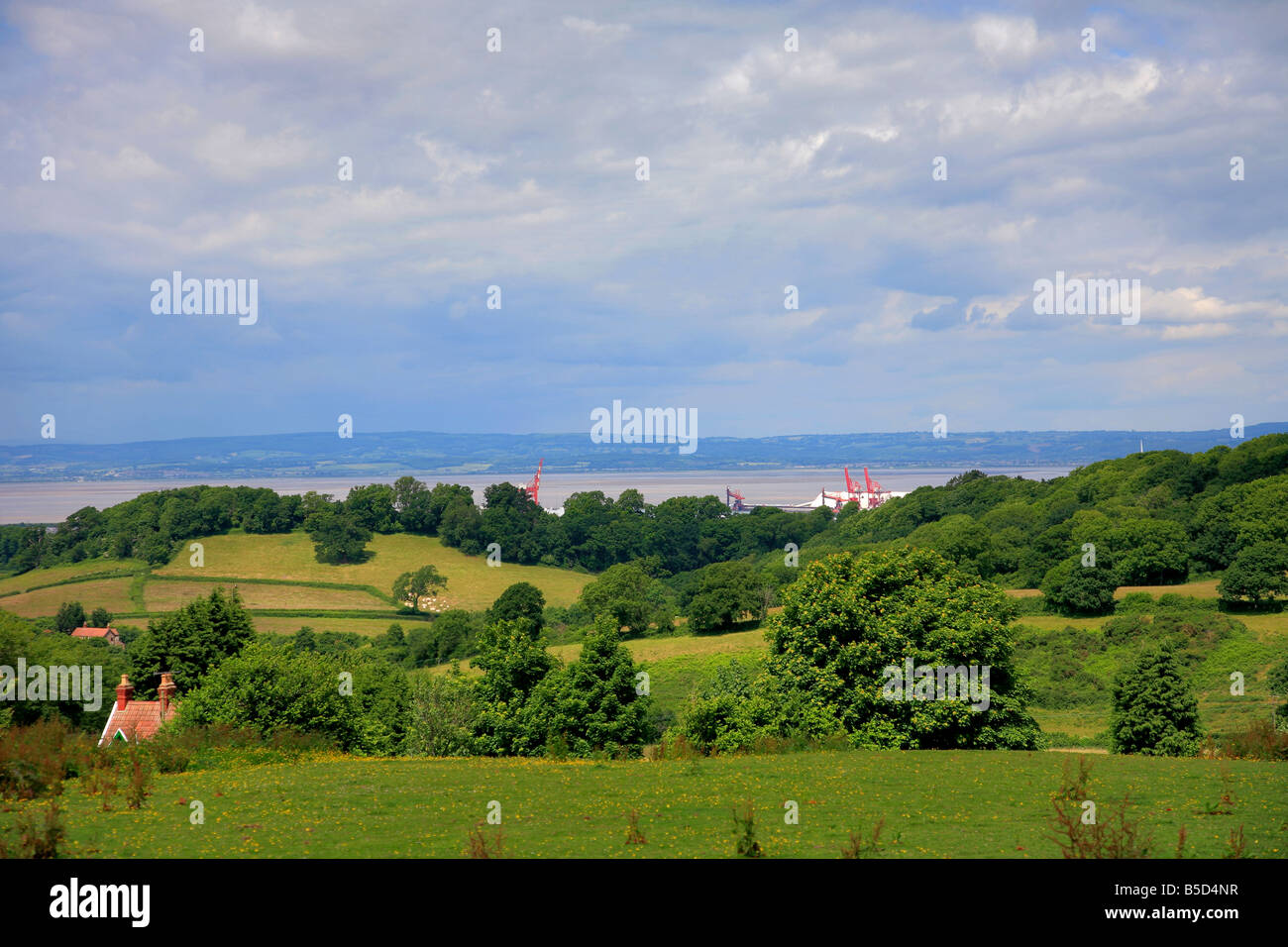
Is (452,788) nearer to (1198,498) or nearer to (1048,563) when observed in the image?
(1048,563)

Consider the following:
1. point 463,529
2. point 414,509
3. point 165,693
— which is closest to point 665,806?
point 165,693

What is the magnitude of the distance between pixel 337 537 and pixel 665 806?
11319 centimetres

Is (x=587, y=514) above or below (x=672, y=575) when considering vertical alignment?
above

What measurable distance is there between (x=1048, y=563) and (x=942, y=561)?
58.1 metres

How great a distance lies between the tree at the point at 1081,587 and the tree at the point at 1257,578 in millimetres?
8372

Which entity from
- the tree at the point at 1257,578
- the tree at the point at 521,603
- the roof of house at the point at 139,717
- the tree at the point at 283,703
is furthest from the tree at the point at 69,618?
the tree at the point at 1257,578

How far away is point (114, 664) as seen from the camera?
53375 mm

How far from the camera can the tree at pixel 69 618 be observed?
83938mm

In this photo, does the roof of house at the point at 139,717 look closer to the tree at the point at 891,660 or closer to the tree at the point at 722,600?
the tree at the point at 891,660

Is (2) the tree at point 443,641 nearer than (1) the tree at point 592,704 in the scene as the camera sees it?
No

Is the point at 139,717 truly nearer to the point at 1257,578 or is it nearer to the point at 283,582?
the point at 1257,578
